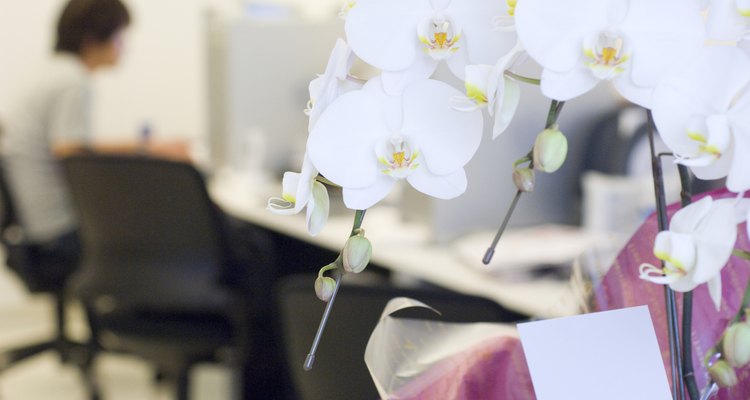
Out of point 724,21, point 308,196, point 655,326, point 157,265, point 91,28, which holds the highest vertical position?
point 724,21

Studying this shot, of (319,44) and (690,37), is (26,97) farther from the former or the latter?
(690,37)

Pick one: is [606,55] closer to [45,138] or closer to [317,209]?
[317,209]

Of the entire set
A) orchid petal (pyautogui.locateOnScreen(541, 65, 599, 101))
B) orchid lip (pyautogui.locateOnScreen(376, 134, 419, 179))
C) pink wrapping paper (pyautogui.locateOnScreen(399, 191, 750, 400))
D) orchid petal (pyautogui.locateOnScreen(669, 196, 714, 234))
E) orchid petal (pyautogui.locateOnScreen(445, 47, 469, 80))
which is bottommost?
pink wrapping paper (pyautogui.locateOnScreen(399, 191, 750, 400))

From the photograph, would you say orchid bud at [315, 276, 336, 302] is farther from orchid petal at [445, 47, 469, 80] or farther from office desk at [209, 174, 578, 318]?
office desk at [209, 174, 578, 318]

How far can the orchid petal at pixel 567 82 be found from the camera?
1.23 ft

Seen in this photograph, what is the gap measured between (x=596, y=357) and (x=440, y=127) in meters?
0.14

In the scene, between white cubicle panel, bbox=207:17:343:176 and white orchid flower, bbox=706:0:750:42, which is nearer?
white orchid flower, bbox=706:0:750:42

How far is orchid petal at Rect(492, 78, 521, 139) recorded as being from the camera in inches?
14.9

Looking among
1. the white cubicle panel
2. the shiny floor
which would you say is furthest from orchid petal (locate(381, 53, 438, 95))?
the white cubicle panel

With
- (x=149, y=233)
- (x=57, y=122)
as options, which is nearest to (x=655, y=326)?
(x=149, y=233)

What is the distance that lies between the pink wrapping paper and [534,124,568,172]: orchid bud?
15cm

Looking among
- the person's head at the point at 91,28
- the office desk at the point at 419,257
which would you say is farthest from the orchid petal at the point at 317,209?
the person's head at the point at 91,28

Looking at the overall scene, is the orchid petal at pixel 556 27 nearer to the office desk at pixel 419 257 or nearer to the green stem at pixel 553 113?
the green stem at pixel 553 113

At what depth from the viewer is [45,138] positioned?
2811mm
